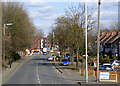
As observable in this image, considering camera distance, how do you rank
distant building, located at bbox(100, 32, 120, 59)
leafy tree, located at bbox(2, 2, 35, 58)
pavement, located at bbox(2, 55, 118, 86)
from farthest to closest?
distant building, located at bbox(100, 32, 120, 59), leafy tree, located at bbox(2, 2, 35, 58), pavement, located at bbox(2, 55, 118, 86)

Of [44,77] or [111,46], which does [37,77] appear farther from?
[111,46]

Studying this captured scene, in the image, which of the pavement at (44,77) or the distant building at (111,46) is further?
the distant building at (111,46)

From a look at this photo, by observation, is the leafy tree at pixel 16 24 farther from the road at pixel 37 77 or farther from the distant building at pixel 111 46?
the distant building at pixel 111 46

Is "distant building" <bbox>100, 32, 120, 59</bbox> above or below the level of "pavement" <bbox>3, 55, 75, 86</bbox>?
above

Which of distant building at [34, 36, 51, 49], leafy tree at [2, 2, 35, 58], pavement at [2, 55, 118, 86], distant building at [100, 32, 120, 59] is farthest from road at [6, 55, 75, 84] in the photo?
distant building at [34, 36, 51, 49]

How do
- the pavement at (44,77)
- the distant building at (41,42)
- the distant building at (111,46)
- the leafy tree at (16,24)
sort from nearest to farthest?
the pavement at (44,77)
the leafy tree at (16,24)
the distant building at (111,46)
the distant building at (41,42)

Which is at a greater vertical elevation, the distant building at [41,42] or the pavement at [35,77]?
the distant building at [41,42]

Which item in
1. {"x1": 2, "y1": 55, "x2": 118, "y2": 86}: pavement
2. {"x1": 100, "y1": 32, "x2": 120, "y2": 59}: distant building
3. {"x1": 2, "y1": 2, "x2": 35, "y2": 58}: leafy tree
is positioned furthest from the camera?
{"x1": 100, "y1": 32, "x2": 120, "y2": 59}: distant building

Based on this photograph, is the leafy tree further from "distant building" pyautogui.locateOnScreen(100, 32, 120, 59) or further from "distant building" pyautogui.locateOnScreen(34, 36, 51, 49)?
"distant building" pyautogui.locateOnScreen(100, 32, 120, 59)

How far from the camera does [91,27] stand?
122 ft

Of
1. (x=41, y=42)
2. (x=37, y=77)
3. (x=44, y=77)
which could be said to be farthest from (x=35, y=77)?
(x=41, y=42)

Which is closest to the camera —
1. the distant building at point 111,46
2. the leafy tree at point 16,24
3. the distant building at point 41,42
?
the leafy tree at point 16,24

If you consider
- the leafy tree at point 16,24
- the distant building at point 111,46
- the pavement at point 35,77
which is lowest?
the pavement at point 35,77

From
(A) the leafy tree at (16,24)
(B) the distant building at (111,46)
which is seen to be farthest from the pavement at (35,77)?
(B) the distant building at (111,46)
